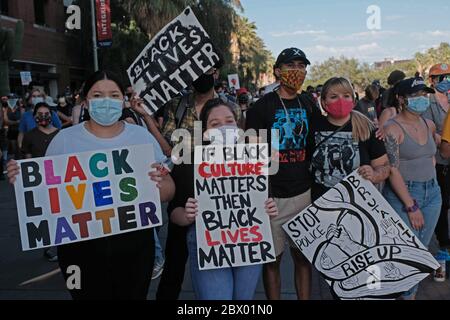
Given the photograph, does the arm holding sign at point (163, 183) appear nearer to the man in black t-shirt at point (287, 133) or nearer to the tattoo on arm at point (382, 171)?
the man in black t-shirt at point (287, 133)

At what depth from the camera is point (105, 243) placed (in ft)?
8.48

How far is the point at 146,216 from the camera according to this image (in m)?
2.66

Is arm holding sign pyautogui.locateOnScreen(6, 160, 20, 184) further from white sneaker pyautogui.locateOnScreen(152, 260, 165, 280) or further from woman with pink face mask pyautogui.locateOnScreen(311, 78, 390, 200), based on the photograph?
white sneaker pyautogui.locateOnScreen(152, 260, 165, 280)

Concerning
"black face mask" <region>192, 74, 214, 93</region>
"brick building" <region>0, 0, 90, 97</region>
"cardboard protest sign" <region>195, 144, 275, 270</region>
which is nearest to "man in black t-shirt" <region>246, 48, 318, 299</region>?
"cardboard protest sign" <region>195, 144, 275, 270</region>

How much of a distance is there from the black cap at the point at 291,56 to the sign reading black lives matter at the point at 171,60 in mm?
793

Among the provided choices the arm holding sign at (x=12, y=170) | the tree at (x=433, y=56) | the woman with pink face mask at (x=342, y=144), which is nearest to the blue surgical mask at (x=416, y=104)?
the woman with pink face mask at (x=342, y=144)

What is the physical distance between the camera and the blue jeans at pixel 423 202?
3.50m

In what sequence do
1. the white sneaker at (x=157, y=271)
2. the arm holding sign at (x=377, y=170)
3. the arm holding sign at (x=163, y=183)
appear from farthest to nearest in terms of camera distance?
1. the white sneaker at (x=157, y=271)
2. the arm holding sign at (x=377, y=170)
3. the arm holding sign at (x=163, y=183)

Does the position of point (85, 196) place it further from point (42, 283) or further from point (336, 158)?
point (42, 283)

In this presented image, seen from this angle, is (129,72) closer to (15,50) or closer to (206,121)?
(206,121)

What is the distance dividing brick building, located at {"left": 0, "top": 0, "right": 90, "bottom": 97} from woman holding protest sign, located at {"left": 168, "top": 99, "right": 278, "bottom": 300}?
70.5 ft

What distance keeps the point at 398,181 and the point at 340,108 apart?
0.74 metres

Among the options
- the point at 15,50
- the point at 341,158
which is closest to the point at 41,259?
the point at 341,158
